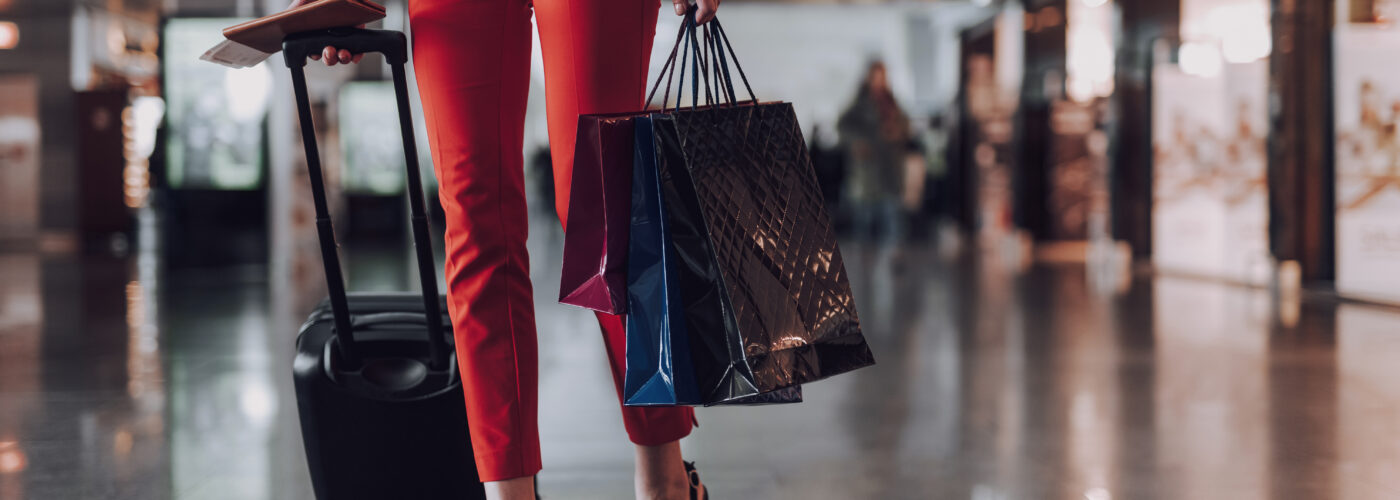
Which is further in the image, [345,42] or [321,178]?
[321,178]

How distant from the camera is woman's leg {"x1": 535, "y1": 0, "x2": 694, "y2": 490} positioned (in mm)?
1439

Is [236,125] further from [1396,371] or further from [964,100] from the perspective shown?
[964,100]

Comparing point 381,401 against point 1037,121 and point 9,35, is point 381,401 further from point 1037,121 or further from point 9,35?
point 9,35

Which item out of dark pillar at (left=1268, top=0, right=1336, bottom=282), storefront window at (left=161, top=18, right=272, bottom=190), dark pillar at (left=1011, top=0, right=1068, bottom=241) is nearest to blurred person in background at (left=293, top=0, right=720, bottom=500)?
dark pillar at (left=1268, top=0, right=1336, bottom=282)

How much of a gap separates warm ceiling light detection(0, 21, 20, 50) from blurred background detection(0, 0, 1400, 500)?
42 mm

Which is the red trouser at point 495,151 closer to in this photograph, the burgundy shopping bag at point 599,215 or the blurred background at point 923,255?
the burgundy shopping bag at point 599,215

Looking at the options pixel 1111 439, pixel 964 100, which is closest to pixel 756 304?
pixel 1111 439

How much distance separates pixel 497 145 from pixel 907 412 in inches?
65.3

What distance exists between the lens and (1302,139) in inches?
257

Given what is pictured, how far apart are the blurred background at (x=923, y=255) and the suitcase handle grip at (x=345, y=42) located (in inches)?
34.9

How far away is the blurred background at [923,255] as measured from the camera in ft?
7.45

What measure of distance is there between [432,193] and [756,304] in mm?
13138

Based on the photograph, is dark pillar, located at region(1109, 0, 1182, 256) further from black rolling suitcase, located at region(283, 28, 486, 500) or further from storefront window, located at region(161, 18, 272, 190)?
black rolling suitcase, located at region(283, 28, 486, 500)

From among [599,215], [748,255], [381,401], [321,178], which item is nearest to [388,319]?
[381,401]
